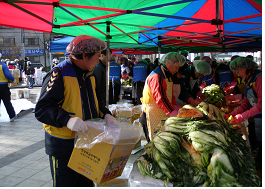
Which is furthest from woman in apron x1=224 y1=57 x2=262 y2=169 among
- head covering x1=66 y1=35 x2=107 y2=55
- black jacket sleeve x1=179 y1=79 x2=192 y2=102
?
head covering x1=66 y1=35 x2=107 y2=55

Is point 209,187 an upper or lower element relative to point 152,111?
lower

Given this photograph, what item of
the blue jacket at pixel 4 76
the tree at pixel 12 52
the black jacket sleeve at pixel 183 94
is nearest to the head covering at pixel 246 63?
the black jacket sleeve at pixel 183 94

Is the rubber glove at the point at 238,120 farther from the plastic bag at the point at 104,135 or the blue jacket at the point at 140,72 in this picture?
the blue jacket at the point at 140,72

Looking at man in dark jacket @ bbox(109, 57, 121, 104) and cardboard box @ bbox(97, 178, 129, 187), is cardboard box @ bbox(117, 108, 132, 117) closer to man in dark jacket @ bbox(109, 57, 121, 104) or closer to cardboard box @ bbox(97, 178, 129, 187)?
man in dark jacket @ bbox(109, 57, 121, 104)

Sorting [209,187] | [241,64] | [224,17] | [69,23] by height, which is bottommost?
[209,187]

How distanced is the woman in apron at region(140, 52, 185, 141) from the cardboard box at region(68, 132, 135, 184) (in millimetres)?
1485

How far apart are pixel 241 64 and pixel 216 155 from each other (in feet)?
7.96

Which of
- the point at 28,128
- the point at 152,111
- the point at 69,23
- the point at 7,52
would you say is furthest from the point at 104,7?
the point at 7,52

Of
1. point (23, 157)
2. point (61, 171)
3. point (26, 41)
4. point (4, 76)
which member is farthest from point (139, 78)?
point (26, 41)

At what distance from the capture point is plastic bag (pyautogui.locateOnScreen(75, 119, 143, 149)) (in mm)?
1776

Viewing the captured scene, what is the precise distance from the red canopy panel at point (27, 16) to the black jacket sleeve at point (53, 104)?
190cm

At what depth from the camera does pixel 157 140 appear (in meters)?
1.82

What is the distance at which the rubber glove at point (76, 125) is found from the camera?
182 centimetres

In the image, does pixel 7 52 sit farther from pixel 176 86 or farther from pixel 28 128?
pixel 176 86
